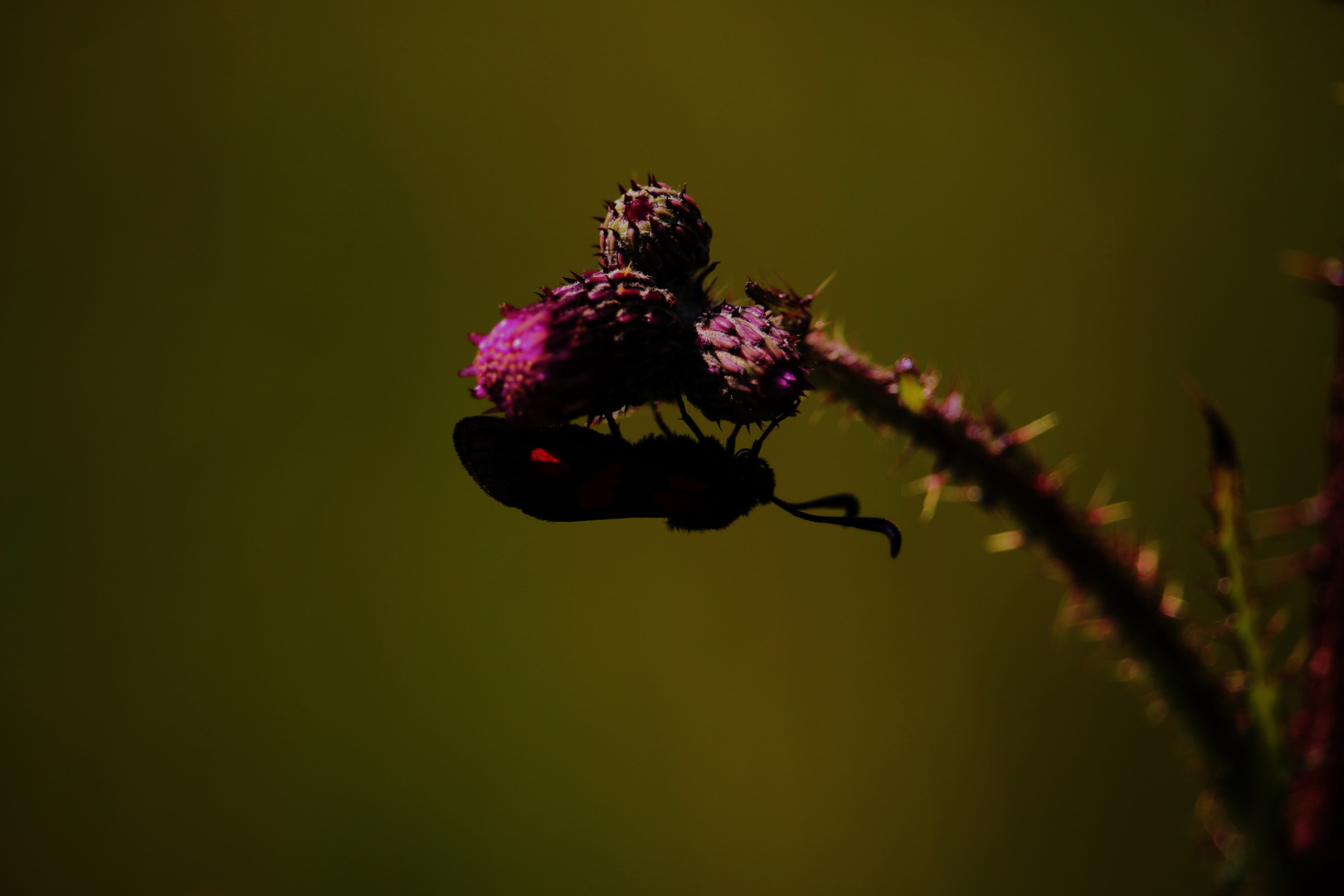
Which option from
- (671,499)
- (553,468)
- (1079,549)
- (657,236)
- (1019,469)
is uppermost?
(657,236)

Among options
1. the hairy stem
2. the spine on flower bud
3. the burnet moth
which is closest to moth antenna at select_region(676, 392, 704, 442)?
the burnet moth

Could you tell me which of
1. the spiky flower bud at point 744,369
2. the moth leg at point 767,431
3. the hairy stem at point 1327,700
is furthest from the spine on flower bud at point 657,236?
the hairy stem at point 1327,700

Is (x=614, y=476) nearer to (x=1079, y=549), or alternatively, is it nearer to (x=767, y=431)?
(x=767, y=431)

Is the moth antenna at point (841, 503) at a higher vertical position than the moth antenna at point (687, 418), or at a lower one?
lower

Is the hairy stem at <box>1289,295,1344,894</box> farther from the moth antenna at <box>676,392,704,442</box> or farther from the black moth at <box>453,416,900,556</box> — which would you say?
the moth antenna at <box>676,392,704,442</box>

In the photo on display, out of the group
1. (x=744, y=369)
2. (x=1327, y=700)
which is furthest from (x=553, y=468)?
(x=1327, y=700)

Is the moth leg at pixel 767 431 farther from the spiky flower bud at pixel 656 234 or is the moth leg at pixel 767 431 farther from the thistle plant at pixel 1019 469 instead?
the spiky flower bud at pixel 656 234
